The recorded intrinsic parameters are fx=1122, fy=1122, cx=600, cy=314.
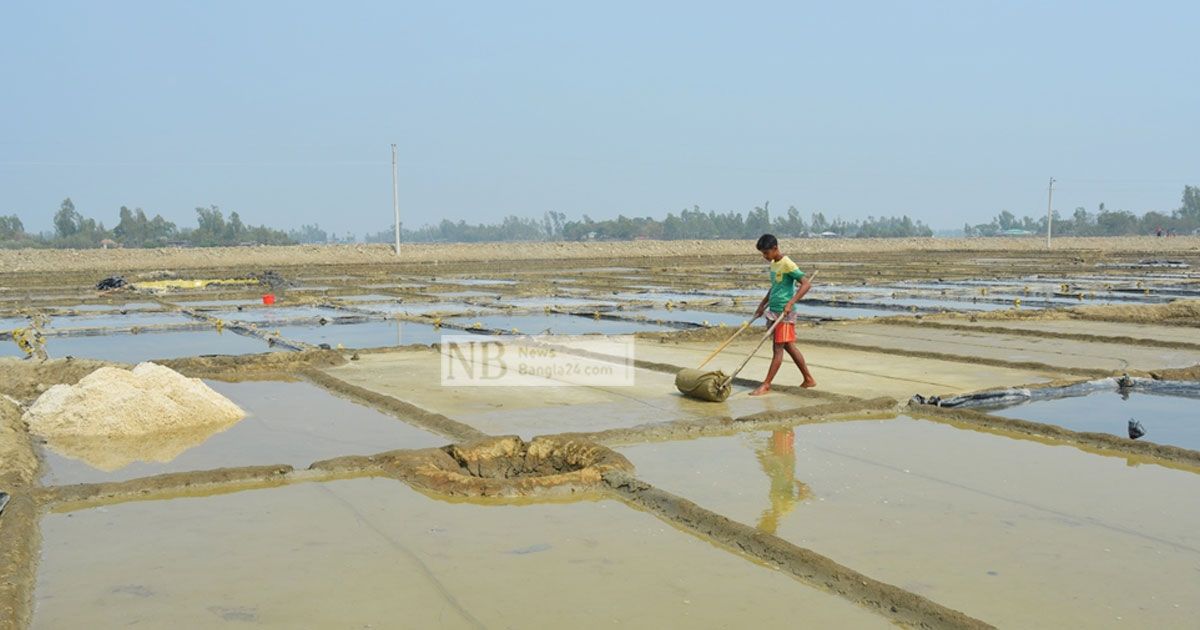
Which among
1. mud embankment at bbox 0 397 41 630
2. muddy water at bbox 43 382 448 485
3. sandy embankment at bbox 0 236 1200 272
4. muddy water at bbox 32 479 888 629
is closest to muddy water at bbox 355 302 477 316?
muddy water at bbox 43 382 448 485

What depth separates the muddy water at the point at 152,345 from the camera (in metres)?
11.0

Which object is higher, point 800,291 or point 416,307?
point 800,291

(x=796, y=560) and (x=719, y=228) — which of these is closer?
(x=796, y=560)

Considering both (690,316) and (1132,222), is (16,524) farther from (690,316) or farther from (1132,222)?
(1132,222)

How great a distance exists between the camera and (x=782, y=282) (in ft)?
24.1

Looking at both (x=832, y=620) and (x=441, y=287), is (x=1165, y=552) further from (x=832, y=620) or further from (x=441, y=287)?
(x=441, y=287)

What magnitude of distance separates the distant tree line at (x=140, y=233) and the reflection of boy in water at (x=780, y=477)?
71769 mm

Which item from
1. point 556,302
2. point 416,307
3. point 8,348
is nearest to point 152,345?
point 8,348

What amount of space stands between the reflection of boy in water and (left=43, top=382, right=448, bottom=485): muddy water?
1757mm

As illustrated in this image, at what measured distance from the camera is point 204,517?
465cm

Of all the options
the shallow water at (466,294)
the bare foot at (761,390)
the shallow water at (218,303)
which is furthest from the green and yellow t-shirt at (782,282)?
the shallow water at (218,303)

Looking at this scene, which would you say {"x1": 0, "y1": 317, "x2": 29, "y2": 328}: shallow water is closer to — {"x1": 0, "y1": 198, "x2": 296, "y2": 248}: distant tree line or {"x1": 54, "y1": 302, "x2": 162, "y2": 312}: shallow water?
{"x1": 54, "y1": 302, "x2": 162, "y2": 312}: shallow water

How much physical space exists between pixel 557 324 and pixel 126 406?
303 inches

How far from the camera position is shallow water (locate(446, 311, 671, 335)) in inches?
507
